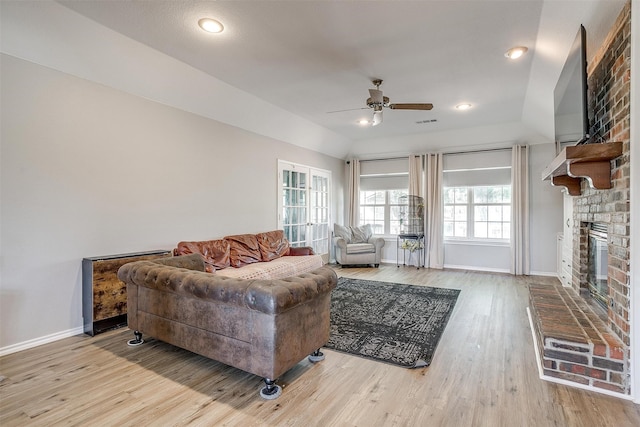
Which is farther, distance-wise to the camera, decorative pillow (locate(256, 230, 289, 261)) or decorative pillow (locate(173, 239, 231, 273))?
decorative pillow (locate(256, 230, 289, 261))

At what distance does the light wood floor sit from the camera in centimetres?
188

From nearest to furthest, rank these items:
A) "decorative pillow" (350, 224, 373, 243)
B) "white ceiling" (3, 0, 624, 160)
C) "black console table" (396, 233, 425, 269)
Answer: "white ceiling" (3, 0, 624, 160), "black console table" (396, 233, 425, 269), "decorative pillow" (350, 224, 373, 243)

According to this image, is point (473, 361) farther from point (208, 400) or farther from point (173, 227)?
point (173, 227)

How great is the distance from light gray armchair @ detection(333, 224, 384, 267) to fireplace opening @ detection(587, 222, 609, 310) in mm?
3882

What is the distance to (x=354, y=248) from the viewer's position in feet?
21.9

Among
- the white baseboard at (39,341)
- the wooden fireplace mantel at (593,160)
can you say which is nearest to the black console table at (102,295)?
the white baseboard at (39,341)

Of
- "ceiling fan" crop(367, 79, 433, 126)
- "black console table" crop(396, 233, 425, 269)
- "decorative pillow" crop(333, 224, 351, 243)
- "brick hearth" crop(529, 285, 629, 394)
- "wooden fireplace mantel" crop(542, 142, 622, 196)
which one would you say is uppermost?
"ceiling fan" crop(367, 79, 433, 126)

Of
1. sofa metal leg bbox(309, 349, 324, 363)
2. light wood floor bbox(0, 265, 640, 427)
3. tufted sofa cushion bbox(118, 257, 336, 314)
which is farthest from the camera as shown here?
sofa metal leg bbox(309, 349, 324, 363)

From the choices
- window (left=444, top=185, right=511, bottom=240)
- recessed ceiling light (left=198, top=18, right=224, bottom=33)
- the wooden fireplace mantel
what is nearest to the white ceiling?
recessed ceiling light (left=198, top=18, right=224, bottom=33)

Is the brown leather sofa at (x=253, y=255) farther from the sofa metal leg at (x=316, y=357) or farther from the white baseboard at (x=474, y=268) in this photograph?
the white baseboard at (x=474, y=268)

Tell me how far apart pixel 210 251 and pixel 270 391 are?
7.85 feet

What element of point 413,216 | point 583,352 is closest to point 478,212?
point 413,216

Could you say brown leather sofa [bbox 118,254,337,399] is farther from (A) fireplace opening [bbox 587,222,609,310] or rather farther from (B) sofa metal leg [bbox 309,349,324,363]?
(A) fireplace opening [bbox 587,222,609,310]

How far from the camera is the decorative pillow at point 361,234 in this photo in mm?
7109
